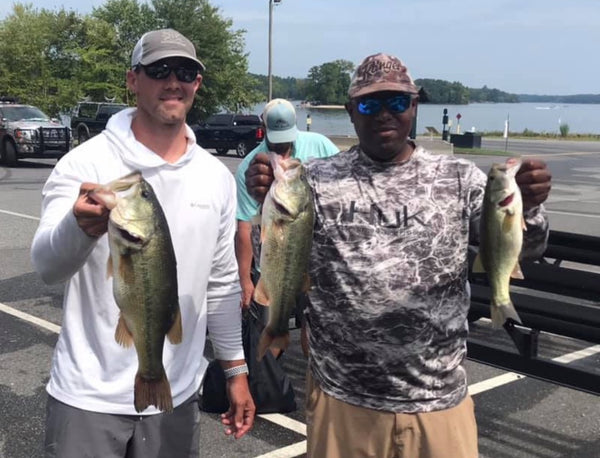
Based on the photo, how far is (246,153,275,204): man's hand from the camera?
2455 millimetres

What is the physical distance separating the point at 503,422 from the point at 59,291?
16.6 ft

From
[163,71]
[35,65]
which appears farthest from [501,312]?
[35,65]

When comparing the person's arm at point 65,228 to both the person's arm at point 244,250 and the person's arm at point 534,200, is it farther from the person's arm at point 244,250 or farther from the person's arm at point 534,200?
the person's arm at point 244,250

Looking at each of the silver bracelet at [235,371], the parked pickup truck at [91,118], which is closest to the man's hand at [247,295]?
the silver bracelet at [235,371]

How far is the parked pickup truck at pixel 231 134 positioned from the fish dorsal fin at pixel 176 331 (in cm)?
2521

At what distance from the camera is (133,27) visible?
45.3m

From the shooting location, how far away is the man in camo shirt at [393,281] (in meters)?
2.57

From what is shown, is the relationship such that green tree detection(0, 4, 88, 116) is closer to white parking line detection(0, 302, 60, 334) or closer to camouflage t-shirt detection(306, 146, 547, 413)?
white parking line detection(0, 302, 60, 334)

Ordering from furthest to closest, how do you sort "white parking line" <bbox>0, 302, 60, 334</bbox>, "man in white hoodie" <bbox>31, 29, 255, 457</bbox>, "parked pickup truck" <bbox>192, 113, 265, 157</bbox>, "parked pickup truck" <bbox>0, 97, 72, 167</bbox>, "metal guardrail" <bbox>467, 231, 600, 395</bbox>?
1. "parked pickup truck" <bbox>192, 113, 265, 157</bbox>
2. "parked pickup truck" <bbox>0, 97, 72, 167</bbox>
3. "white parking line" <bbox>0, 302, 60, 334</bbox>
4. "metal guardrail" <bbox>467, 231, 600, 395</bbox>
5. "man in white hoodie" <bbox>31, 29, 255, 457</bbox>

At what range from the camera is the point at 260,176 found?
2461mm

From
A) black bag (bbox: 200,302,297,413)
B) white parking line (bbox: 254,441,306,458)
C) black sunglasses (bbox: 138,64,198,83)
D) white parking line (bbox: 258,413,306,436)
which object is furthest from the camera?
white parking line (bbox: 258,413,306,436)

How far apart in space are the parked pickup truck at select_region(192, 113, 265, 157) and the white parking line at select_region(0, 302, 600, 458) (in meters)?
20.9

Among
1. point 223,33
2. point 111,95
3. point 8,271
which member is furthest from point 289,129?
point 223,33

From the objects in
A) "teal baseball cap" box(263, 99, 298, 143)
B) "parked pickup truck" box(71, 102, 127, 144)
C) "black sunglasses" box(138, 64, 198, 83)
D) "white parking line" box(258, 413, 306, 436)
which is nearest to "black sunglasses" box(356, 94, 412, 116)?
"black sunglasses" box(138, 64, 198, 83)
